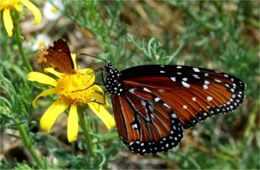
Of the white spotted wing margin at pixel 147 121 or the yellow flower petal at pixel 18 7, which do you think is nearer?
the yellow flower petal at pixel 18 7

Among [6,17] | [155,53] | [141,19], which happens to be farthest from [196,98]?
[141,19]

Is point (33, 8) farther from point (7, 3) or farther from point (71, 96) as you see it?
point (71, 96)

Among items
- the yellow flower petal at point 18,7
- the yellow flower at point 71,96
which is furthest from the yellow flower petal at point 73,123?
the yellow flower petal at point 18,7

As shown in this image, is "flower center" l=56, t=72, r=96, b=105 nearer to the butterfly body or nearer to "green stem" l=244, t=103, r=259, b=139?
the butterfly body

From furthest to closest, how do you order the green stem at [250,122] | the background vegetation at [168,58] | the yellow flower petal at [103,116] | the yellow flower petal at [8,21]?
the green stem at [250,122] → the background vegetation at [168,58] → the yellow flower petal at [103,116] → the yellow flower petal at [8,21]

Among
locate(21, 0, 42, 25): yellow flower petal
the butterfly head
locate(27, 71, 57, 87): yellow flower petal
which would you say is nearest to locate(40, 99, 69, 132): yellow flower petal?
locate(27, 71, 57, 87): yellow flower petal

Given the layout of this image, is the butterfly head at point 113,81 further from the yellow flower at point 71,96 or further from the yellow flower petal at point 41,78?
the yellow flower petal at point 41,78

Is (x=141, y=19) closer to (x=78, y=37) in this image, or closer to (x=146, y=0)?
(x=146, y=0)
